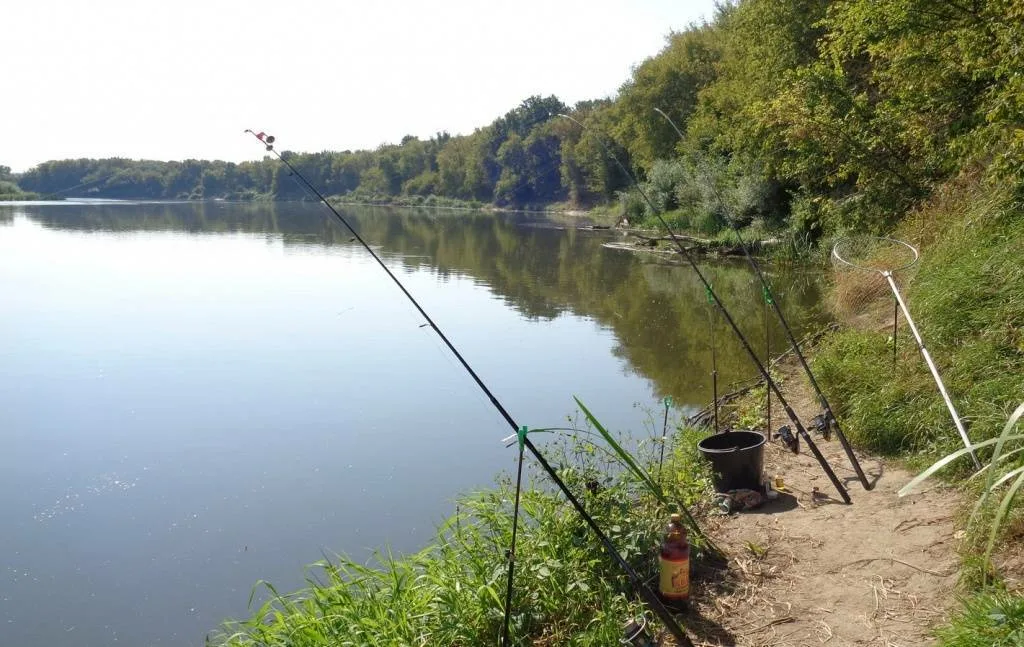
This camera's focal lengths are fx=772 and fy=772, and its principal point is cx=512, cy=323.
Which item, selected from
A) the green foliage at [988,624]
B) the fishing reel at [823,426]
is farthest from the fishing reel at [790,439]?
the green foliage at [988,624]

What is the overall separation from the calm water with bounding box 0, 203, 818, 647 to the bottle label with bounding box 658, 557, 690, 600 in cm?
187

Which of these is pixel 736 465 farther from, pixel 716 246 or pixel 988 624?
pixel 716 246

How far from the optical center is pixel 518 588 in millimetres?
3883

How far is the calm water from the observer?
6188 millimetres

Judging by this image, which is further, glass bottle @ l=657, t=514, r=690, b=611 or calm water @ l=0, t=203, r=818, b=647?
calm water @ l=0, t=203, r=818, b=647

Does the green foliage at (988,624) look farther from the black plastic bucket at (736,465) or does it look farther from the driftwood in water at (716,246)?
the driftwood in water at (716,246)

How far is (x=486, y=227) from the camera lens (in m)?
49.6

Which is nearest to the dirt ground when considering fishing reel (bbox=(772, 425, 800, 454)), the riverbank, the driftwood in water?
the riverbank

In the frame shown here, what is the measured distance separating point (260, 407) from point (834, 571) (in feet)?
25.3

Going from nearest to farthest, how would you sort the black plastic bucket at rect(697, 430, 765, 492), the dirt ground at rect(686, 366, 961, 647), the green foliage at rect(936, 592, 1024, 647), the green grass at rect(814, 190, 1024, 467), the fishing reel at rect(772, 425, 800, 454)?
the green foliage at rect(936, 592, 1024, 647) < the dirt ground at rect(686, 366, 961, 647) < the black plastic bucket at rect(697, 430, 765, 492) < the green grass at rect(814, 190, 1024, 467) < the fishing reel at rect(772, 425, 800, 454)

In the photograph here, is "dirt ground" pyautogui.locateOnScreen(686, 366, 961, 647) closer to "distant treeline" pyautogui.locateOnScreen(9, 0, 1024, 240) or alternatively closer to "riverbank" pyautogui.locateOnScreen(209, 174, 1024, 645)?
"riverbank" pyautogui.locateOnScreen(209, 174, 1024, 645)

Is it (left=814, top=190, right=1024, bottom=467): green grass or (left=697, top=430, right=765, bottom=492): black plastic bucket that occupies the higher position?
(left=814, top=190, right=1024, bottom=467): green grass

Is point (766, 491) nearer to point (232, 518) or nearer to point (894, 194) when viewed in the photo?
point (232, 518)

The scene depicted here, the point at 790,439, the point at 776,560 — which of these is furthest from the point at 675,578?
the point at 790,439
